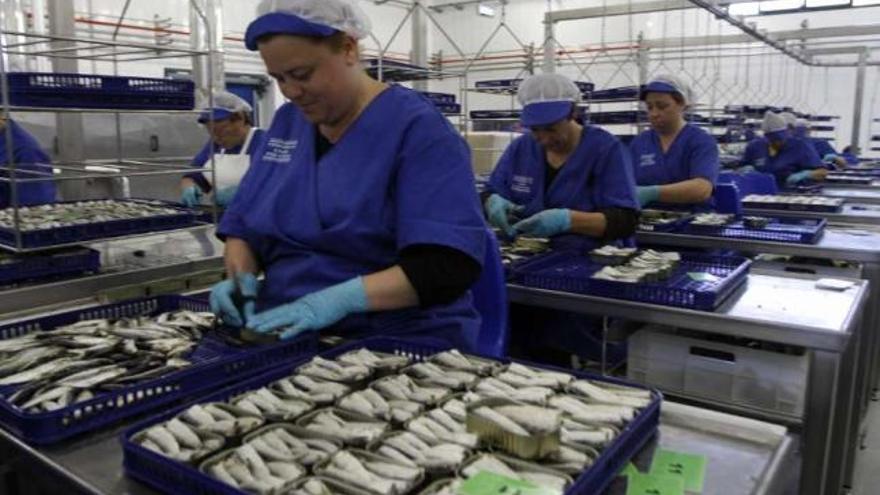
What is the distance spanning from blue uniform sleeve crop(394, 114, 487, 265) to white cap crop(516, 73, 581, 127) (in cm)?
121

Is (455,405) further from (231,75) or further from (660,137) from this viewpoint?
(231,75)

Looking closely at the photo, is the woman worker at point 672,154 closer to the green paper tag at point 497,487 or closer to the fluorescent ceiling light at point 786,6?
the green paper tag at point 497,487

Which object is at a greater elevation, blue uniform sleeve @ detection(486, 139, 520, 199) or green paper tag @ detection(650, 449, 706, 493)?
blue uniform sleeve @ detection(486, 139, 520, 199)

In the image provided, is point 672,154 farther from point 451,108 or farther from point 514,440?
point 514,440

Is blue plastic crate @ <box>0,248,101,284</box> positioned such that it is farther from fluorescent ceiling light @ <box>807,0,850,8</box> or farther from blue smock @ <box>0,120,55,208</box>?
fluorescent ceiling light @ <box>807,0,850,8</box>

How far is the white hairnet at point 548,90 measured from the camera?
2.94m

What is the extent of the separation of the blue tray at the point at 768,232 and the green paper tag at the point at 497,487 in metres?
2.73

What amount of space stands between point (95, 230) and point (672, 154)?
2.95 m

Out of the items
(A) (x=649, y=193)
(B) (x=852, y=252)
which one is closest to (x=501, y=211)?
(A) (x=649, y=193)

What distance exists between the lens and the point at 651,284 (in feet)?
7.11

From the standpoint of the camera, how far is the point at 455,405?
1.09 meters

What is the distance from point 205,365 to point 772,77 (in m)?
12.9

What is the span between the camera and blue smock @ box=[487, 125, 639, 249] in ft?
9.07

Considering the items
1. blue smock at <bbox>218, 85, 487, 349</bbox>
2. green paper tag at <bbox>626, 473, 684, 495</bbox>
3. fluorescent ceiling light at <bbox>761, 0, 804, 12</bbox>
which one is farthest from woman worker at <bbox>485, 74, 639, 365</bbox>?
fluorescent ceiling light at <bbox>761, 0, 804, 12</bbox>
